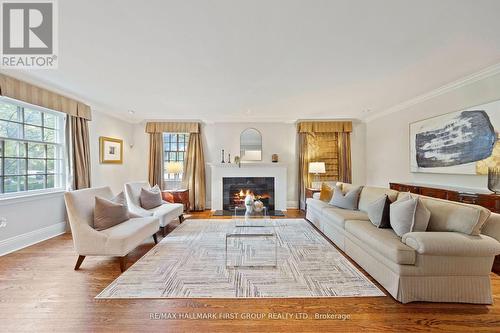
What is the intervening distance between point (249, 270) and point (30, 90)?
422 cm

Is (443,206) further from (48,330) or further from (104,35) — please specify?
(104,35)

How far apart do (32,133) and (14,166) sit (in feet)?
2.09

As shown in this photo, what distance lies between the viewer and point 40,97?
348 cm

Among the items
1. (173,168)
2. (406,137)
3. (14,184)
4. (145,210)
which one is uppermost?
(406,137)

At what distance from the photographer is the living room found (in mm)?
1847

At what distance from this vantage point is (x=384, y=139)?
5.33 meters

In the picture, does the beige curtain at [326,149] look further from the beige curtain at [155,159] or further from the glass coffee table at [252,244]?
the beige curtain at [155,159]

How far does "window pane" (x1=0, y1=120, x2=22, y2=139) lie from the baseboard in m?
1.51

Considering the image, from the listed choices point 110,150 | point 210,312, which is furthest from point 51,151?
point 210,312

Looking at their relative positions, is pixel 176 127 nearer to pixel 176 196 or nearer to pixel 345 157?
pixel 176 196

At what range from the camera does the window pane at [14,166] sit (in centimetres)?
316

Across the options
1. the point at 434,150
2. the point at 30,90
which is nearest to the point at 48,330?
the point at 30,90

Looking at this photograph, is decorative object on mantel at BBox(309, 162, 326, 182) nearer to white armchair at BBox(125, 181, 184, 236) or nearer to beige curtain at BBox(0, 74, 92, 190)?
white armchair at BBox(125, 181, 184, 236)

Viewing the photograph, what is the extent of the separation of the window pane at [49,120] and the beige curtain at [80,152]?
0.74ft
